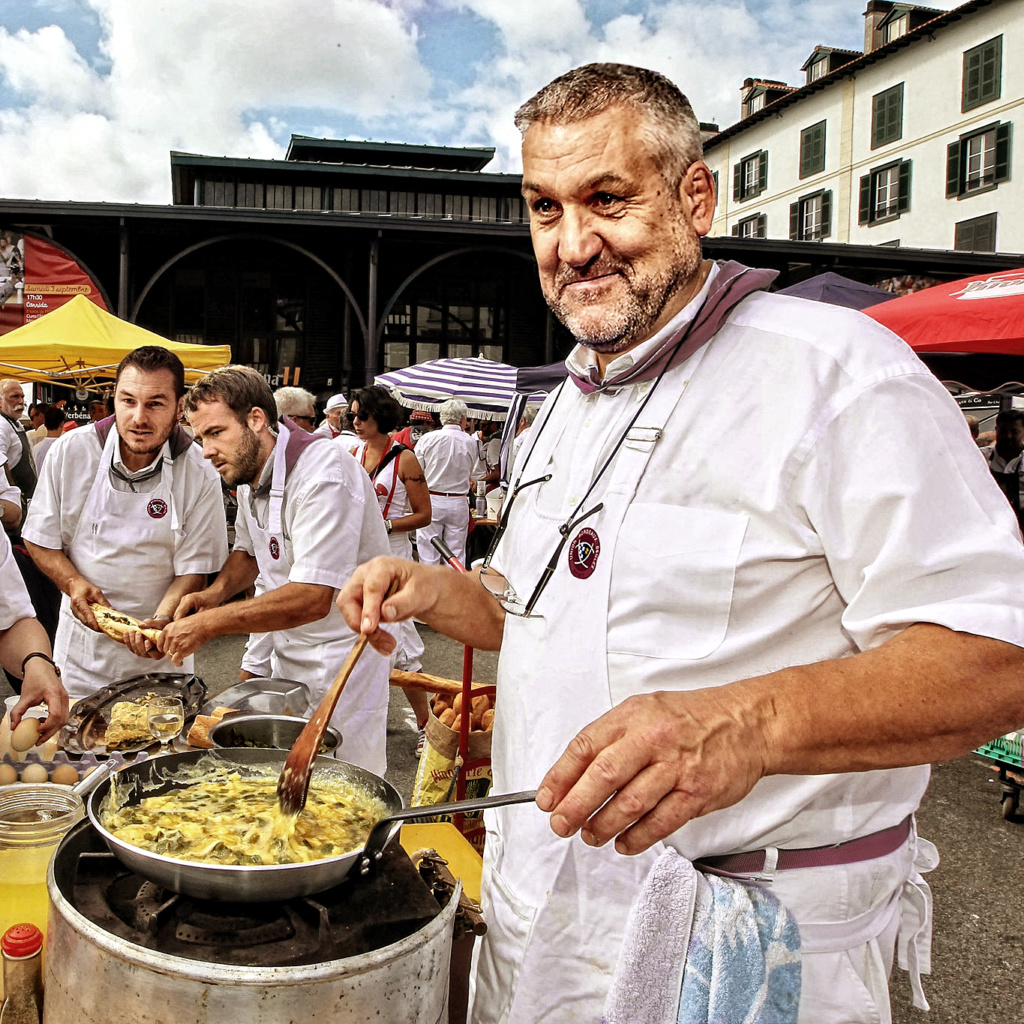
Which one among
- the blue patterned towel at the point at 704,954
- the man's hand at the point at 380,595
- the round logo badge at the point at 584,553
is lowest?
the blue patterned towel at the point at 704,954

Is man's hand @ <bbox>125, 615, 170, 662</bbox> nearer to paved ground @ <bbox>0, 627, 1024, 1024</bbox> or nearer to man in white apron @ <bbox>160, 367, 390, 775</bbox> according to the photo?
man in white apron @ <bbox>160, 367, 390, 775</bbox>

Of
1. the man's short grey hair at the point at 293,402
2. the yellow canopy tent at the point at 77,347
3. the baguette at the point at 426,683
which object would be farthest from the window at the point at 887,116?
the baguette at the point at 426,683

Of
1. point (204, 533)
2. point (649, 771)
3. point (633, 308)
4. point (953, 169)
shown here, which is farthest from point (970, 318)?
point (953, 169)

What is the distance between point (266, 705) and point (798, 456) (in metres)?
2.07

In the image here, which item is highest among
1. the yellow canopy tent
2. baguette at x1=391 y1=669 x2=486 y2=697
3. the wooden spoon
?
the yellow canopy tent

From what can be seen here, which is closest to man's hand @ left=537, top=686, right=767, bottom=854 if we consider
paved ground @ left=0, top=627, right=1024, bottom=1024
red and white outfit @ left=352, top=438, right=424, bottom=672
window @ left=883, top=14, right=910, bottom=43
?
paved ground @ left=0, top=627, right=1024, bottom=1024

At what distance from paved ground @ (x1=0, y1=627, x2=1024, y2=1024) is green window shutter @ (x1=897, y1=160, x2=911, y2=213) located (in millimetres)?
25905

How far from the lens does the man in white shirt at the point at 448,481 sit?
9.06m

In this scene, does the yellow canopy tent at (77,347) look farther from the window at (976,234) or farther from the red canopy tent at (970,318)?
the window at (976,234)

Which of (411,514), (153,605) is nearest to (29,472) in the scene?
(411,514)

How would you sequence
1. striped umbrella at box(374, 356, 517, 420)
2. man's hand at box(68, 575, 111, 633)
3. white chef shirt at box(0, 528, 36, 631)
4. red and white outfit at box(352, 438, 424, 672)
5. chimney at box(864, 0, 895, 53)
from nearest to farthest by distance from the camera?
white chef shirt at box(0, 528, 36, 631) < man's hand at box(68, 575, 111, 633) < red and white outfit at box(352, 438, 424, 672) < striped umbrella at box(374, 356, 517, 420) < chimney at box(864, 0, 895, 53)

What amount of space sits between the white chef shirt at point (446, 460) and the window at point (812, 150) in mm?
25966

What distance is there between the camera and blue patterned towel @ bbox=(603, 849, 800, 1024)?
1219 millimetres

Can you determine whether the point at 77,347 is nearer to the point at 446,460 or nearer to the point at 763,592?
the point at 446,460
